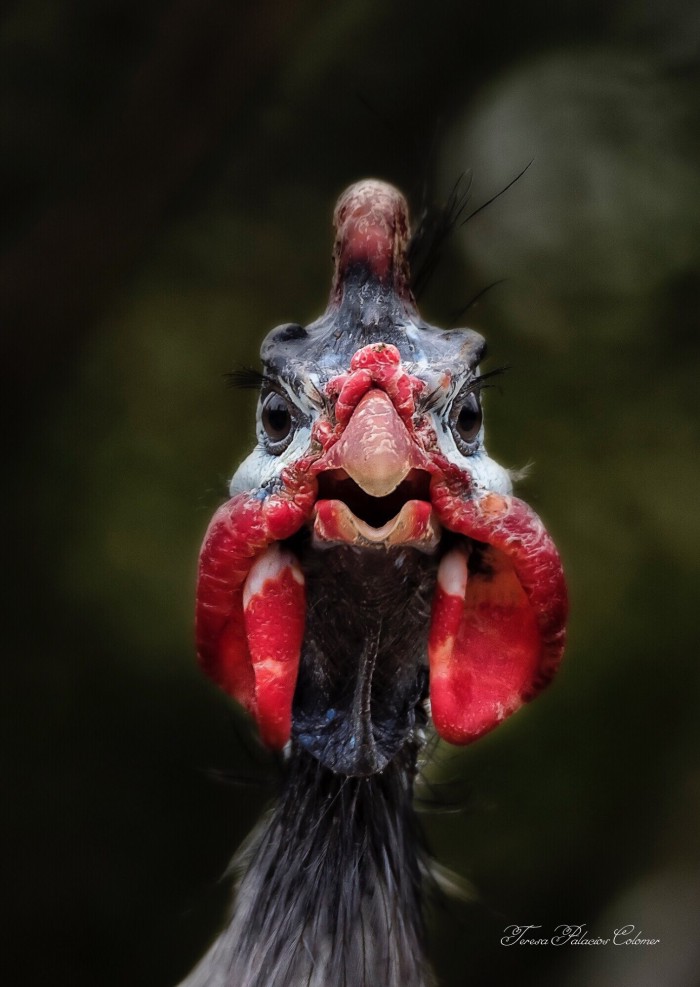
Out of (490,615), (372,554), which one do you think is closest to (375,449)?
(372,554)

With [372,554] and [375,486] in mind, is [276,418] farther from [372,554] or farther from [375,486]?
[375,486]

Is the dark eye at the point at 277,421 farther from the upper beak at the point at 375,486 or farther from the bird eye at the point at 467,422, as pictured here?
the bird eye at the point at 467,422

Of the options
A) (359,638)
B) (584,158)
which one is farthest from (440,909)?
(584,158)

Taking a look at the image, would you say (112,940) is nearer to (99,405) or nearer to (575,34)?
(99,405)

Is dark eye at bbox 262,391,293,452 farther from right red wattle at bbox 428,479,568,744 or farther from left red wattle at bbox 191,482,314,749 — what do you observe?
right red wattle at bbox 428,479,568,744
